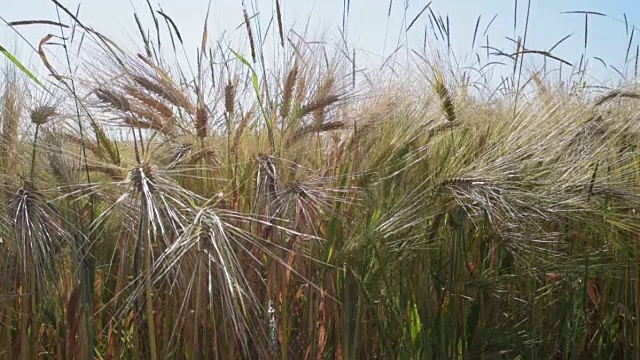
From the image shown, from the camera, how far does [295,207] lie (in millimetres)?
1374

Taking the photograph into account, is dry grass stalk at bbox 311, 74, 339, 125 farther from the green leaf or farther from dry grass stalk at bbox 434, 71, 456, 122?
the green leaf

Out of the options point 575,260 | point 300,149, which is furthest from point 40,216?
A: point 575,260

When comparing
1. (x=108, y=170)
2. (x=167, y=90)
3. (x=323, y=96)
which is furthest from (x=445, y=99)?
(x=108, y=170)

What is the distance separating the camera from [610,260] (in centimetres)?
199

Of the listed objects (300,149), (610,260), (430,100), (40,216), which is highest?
(430,100)

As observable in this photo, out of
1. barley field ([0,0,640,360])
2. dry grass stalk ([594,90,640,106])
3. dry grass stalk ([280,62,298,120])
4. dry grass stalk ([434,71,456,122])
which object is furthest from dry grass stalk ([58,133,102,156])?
dry grass stalk ([594,90,640,106])

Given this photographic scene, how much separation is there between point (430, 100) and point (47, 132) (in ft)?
2.68

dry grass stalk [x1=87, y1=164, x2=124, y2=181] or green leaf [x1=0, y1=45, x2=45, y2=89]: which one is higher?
green leaf [x1=0, y1=45, x2=45, y2=89]

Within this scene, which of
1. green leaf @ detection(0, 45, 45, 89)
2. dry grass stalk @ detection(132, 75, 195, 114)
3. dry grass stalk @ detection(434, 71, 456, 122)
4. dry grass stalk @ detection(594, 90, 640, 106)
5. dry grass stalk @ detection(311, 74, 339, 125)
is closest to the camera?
green leaf @ detection(0, 45, 45, 89)

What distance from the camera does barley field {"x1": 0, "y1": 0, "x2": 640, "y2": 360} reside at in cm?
136

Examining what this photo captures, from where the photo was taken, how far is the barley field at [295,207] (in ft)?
4.47

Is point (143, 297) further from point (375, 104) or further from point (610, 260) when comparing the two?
point (610, 260)

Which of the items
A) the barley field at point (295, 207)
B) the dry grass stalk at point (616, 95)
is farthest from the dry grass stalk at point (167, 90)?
the dry grass stalk at point (616, 95)

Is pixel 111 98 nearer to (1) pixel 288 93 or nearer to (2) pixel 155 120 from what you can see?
(2) pixel 155 120
